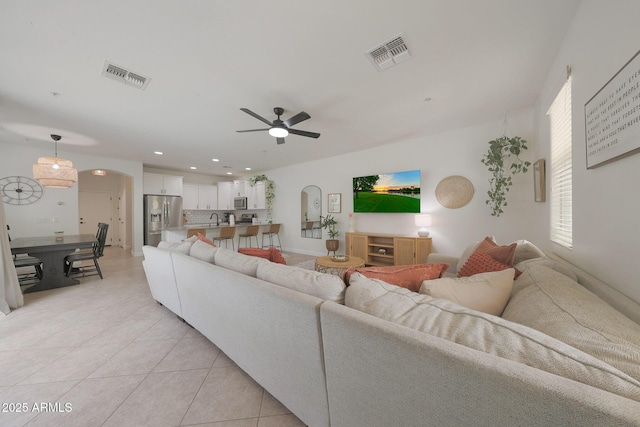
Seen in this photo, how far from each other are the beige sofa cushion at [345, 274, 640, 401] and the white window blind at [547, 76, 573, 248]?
1.68 metres

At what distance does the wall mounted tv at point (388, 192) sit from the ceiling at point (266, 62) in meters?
1.02

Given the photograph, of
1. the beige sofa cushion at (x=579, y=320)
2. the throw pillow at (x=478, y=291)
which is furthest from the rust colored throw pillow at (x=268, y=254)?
the beige sofa cushion at (x=579, y=320)

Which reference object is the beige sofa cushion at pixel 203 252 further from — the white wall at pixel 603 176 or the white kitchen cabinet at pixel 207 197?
the white kitchen cabinet at pixel 207 197

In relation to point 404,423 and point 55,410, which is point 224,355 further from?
point 404,423

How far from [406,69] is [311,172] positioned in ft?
13.3

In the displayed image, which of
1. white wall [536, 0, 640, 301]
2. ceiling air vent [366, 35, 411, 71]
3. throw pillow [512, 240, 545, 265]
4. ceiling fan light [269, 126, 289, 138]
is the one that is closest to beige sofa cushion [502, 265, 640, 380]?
white wall [536, 0, 640, 301]

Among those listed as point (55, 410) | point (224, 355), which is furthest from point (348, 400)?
point (55, 410)

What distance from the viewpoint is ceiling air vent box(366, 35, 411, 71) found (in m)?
1.86

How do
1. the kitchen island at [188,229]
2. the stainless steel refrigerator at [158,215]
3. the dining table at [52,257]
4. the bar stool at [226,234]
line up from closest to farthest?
the dining table at [52,257] < the kitchen island at [188,229] < the bar stool at [226,234] < the stainless steel refrigerator at [158,215]

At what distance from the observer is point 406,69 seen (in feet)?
7.16

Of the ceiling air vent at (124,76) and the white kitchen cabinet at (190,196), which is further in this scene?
the white kitchen cabinet at (190,196)

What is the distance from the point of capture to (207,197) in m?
7.59

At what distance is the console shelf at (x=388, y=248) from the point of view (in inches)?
160

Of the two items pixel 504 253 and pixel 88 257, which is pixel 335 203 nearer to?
pixel 504 253
